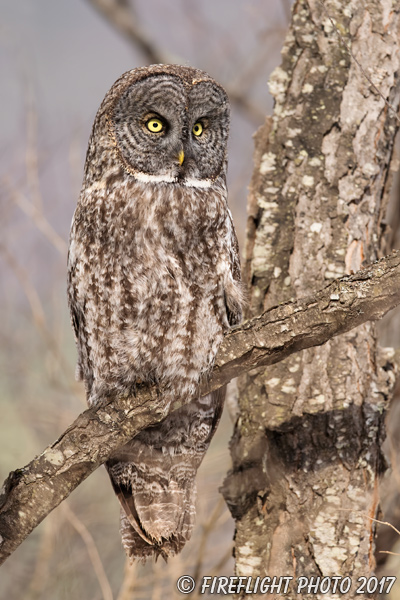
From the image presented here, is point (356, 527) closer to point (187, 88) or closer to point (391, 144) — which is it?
point (391, 144)

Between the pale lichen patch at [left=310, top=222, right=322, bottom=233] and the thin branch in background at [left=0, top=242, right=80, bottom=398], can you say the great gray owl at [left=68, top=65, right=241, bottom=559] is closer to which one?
the pale lichen patch at [left=310, top=222, right=322, bottom=233]

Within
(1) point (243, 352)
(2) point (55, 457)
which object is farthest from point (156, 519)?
(1) point (243, 352)

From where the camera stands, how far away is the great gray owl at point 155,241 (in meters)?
2.71

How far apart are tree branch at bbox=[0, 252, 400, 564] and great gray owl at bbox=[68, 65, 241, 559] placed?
366mm

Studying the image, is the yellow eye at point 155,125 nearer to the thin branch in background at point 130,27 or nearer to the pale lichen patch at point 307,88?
the pale lichen patch at point 307,88

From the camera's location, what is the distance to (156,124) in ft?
9.35

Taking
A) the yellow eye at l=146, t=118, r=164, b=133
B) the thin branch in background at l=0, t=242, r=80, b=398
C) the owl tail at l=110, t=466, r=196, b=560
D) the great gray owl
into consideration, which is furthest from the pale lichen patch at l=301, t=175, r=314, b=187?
the thin branch in background at l=0, t=242, r=80, b=398

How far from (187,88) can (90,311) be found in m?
1.03

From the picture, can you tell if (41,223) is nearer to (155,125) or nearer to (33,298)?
(33,298)

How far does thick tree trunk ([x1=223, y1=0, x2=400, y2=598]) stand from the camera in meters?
2.78

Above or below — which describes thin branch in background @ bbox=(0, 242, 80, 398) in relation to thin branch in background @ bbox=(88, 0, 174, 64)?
below

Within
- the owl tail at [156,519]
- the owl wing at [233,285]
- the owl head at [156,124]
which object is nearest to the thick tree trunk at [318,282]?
the owl wing at [233,285]

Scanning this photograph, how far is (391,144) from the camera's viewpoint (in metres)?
3.07

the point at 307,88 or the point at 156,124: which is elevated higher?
the point at 307,88
